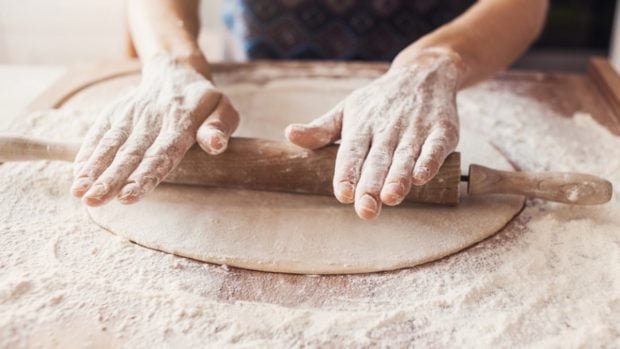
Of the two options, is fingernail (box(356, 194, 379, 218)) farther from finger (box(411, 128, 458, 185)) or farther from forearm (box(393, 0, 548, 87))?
forearm (box(393, 0, 548, 87))

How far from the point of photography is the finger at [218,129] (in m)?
0.96

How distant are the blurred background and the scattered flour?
2005 millimetres

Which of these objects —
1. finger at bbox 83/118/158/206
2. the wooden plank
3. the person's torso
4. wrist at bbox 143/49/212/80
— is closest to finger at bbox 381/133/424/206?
finger at bbox 83/118/158/206

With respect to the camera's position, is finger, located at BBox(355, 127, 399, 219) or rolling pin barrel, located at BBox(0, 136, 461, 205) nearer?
finger, located at BBox(355, 127, 399, 219)

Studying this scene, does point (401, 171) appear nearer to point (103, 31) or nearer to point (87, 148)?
point (87, 148)

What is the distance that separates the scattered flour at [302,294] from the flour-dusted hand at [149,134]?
96 mm

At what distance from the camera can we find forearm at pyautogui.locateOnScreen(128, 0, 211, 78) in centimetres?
124

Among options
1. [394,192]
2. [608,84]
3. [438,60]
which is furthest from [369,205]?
[608,84]

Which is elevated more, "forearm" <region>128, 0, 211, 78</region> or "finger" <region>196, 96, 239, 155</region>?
"finger" <region>196, 96, 239, 155</region>

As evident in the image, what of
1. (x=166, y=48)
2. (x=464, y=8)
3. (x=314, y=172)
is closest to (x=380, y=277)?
(x=314, y=172)

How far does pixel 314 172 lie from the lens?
0.98 metres

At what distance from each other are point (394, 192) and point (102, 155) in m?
0.42

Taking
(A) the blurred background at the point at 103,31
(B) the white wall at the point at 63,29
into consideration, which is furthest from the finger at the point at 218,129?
(B) the white wall at the point at 63,29

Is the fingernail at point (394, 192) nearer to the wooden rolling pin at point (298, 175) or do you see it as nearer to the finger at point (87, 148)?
the wooden rolling pin at point (298, 175)
